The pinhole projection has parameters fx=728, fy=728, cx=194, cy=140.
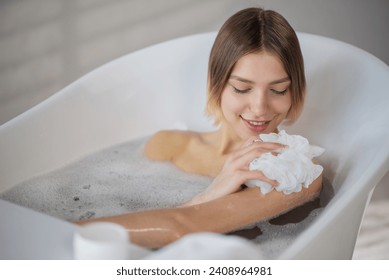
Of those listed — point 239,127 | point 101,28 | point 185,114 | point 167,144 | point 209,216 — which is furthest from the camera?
point 101,28

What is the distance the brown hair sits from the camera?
79.5 inches

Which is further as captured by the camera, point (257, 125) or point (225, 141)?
point (225, 141)

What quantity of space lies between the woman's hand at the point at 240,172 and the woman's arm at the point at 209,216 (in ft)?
0.11

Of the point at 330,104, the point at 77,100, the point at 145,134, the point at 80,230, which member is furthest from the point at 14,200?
the point at 330,104

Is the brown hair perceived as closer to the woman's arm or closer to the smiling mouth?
the smiling mouth

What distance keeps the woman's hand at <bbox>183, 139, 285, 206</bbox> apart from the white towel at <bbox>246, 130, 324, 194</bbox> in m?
0.02

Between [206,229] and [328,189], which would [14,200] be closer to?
[206,229]

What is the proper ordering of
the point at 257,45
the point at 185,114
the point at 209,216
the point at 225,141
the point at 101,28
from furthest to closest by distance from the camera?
the point at 101,28, the point at 185,114, the point at 225,141, the point at 257,45, the point at 209,216

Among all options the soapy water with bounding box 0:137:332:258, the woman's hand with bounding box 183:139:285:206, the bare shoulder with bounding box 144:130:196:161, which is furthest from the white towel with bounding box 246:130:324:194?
the bare shoulder with bounding box 144:130:196:161

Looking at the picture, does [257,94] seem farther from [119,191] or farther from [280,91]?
[119,191]

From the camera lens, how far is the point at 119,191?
2.22 meters

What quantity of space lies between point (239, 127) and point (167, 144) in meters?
0.37

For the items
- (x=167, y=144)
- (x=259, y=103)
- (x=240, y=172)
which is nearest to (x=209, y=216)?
(x=240, y=172)
